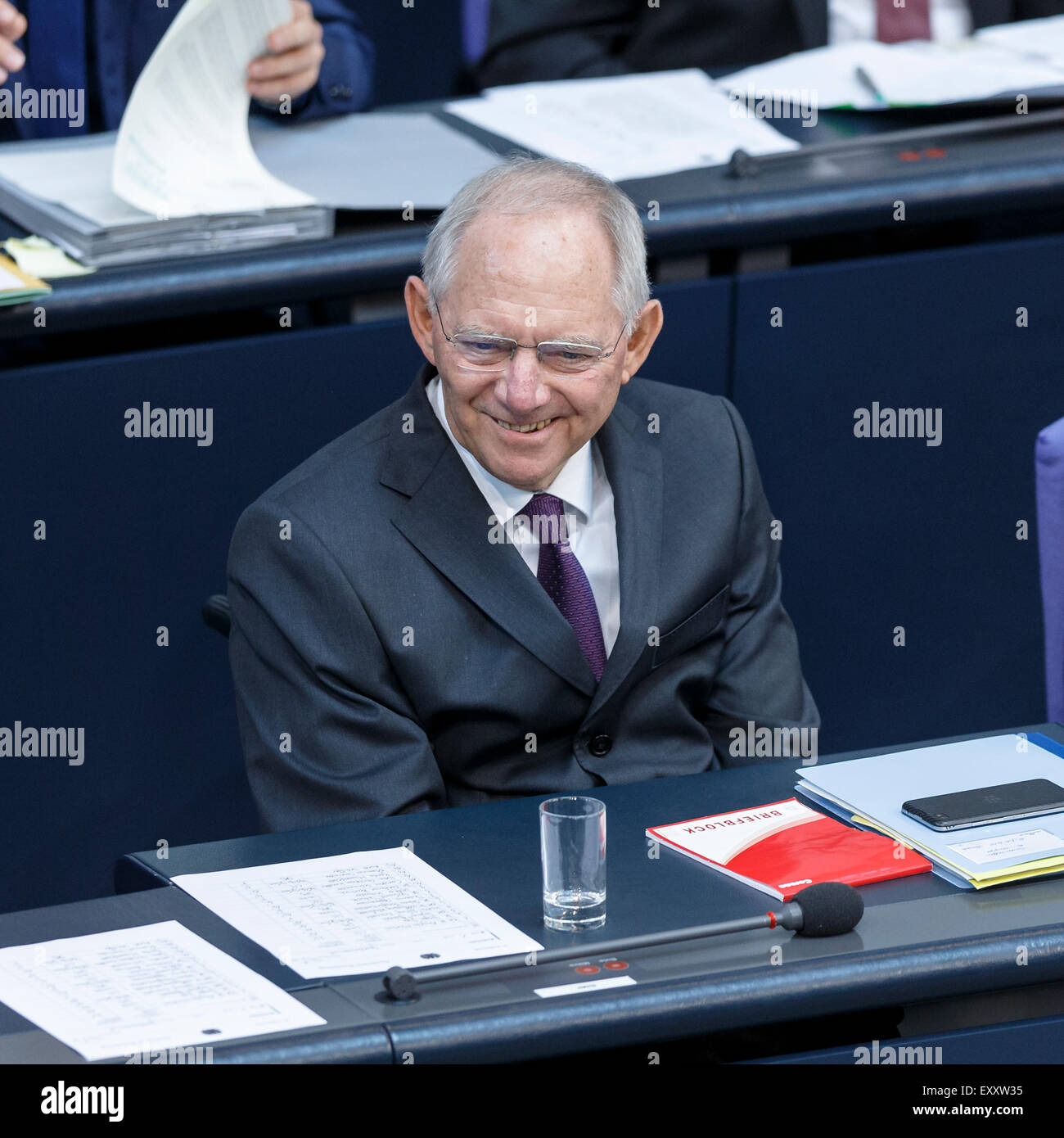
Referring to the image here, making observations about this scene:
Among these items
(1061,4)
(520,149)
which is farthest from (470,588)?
(1061,4)

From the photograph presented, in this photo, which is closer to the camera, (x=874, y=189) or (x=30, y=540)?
(x=30, y=540)

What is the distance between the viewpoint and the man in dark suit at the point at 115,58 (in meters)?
2.94

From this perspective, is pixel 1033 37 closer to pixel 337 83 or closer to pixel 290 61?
pixel 337 83

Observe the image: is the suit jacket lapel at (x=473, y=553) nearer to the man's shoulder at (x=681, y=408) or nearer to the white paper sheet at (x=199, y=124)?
the man's shoulder at (x=681, y=408)

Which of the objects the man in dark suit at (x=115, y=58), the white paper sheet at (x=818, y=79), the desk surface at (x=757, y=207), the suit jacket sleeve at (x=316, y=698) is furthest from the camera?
the white paper sheet at (x=818, y=79)

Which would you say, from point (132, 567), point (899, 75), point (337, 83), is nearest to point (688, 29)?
point (899, 75)

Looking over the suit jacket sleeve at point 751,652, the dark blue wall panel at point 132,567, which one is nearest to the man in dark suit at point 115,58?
the dark blue wall panel at point 132,567

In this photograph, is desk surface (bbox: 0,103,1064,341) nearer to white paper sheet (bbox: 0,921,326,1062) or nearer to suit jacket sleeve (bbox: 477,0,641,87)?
suit jacket sleeve (bbox: 477,0,641,87)

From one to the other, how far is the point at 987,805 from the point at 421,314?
764 mm

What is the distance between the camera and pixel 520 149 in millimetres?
2795

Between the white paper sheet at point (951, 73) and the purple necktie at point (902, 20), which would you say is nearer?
the white paper sheet at point (951, 73)

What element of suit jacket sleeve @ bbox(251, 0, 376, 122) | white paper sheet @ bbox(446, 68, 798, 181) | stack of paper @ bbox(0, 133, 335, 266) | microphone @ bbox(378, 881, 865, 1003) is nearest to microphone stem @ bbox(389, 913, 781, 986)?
microphone @ bbox(378, 881, 865, 1003)
